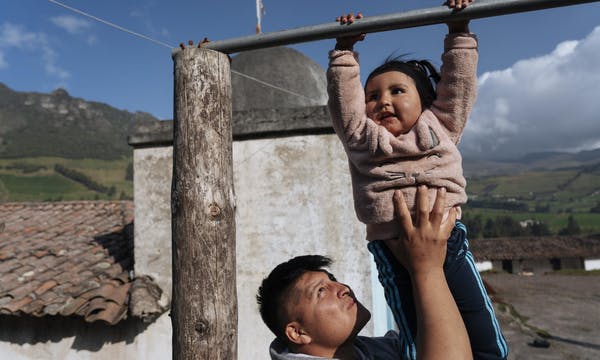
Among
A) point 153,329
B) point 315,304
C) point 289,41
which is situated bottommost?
point 153,329

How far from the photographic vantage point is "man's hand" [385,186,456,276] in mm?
1641

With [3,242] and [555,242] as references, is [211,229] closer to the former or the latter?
[3,242]

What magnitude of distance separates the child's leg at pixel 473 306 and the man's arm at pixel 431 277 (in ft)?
0.39

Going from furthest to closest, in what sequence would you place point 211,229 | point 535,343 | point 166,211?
point 535,343 → point 166,211 → point 211,229

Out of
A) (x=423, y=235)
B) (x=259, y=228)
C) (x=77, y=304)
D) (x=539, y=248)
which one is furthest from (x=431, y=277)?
(x=539, y=248)

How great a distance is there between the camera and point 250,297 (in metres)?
5.86

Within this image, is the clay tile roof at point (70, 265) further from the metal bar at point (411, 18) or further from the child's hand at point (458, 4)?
the child's hand at point (458, 4)

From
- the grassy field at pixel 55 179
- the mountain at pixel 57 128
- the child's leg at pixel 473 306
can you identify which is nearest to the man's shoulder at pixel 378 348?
the child's leg at pixel 473 306

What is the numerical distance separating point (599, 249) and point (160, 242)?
51725mm

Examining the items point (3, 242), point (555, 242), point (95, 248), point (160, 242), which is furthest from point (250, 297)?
point (555, 242)

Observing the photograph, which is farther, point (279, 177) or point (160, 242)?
point (160, 242)

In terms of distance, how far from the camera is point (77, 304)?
632 cm

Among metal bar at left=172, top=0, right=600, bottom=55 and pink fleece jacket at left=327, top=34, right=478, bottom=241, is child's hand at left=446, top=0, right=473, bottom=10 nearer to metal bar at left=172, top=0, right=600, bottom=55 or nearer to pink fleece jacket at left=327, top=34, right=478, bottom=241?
metal bar at left=172, top=0, right=600, bottom=55

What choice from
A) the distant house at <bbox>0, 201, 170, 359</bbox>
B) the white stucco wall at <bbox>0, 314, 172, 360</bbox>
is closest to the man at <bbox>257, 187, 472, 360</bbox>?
the distant house at <bbox>0, 201, 170, 359</bbox>
